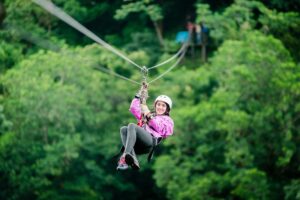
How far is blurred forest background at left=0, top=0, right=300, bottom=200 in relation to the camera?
2794 cm

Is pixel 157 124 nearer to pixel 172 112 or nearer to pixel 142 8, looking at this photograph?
pixel 172 112

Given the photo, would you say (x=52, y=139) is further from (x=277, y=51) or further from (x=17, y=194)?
(x=277, y=51)

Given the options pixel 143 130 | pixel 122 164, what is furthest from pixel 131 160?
pixel 143 130

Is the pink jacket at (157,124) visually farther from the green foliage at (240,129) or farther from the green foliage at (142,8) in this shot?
the green foliage at (142,8)

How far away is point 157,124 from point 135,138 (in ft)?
1.09

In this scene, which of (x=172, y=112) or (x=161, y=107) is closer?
(x=161, y=107)

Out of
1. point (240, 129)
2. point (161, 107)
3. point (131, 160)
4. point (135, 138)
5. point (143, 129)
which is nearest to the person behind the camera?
point (131, 160)

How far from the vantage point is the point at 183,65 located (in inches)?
1324

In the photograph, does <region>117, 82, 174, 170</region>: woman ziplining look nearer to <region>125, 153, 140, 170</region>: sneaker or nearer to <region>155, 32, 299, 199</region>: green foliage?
<region>125, 153, 140, 170</region>: sneaker

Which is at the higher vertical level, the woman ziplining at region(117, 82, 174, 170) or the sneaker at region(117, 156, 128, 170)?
the woman ziplining at region(117, 82, 174, 170)

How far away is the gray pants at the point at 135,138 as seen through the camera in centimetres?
1027

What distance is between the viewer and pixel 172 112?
97.2 ft

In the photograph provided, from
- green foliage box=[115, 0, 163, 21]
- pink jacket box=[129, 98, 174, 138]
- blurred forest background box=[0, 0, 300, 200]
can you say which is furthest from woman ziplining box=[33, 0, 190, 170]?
green foliage box=[115, 0, 163, 21]

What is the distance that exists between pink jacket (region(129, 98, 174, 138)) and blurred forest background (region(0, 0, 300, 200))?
45.4 feet
